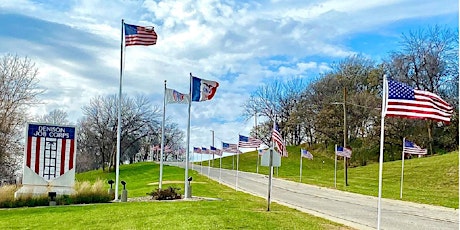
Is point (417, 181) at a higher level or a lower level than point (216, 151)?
lower

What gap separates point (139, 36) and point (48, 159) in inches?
296

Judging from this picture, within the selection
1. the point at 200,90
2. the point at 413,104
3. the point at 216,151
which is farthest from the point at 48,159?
the point at 216,151

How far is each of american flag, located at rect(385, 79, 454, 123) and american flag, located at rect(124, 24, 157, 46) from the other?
14135mm

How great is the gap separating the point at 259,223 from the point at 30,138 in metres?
15.3

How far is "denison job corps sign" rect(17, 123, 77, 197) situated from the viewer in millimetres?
24516

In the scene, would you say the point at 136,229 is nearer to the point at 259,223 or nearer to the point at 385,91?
the point at 259,223

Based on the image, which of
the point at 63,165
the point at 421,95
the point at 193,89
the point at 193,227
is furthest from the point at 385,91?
the point at 63,165

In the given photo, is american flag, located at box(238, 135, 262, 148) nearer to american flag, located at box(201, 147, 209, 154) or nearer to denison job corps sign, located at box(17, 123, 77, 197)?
denison job corps sign, located at box(17, 123, 77, 197)

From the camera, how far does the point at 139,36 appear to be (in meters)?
23.7

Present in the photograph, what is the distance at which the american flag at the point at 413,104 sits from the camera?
11.5m

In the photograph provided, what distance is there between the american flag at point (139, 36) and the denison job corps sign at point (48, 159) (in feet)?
19.3

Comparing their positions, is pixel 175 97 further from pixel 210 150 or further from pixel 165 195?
pixel 210 150

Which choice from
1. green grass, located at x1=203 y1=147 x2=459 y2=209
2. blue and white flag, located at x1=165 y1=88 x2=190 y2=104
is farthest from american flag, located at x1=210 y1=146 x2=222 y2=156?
blue and white flag, located at x1=165 y1=88 x2=190 y2=104

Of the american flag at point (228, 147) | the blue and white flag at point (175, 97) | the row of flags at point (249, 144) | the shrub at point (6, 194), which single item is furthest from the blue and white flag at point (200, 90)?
the american flag at point (228, 147)
